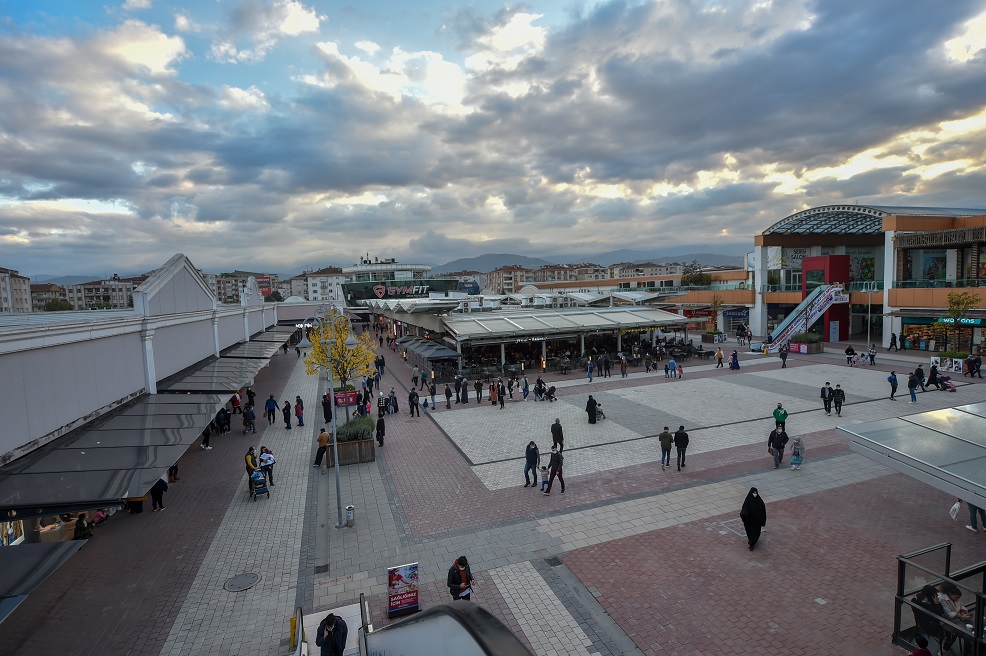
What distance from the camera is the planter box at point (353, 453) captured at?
15164 millimetres

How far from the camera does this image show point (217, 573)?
9305 mm

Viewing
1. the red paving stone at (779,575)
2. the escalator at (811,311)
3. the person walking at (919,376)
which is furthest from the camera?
the escalator at (811,311)

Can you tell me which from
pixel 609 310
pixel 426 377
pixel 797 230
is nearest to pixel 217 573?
pixel 426 377

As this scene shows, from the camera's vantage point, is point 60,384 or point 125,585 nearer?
point 125,585

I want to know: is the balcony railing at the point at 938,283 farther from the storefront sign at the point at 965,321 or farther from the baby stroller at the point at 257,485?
the baby stroller at the point at 257,485

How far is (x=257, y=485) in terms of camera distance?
12.6 m

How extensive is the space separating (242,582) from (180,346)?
1262 cm

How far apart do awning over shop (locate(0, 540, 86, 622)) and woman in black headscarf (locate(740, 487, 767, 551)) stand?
10.5 m

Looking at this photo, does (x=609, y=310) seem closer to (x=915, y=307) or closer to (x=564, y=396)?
(x=564, y=396)

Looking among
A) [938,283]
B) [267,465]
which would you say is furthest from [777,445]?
[938,283]

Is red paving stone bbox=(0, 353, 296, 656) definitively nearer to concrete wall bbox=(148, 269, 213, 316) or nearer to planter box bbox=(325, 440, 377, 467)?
planter box bbox=(325, 440, 377, 467)

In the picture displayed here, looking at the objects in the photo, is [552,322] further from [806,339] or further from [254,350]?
[806,339]

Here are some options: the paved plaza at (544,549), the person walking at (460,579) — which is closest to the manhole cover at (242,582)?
the paved plaza at (544,549)

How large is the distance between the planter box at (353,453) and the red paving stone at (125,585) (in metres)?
2.65
